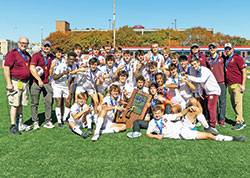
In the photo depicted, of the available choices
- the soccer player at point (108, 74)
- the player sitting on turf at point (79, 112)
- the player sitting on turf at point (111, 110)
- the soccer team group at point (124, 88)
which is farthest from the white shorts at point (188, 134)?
the soccer player at point (108, 74)

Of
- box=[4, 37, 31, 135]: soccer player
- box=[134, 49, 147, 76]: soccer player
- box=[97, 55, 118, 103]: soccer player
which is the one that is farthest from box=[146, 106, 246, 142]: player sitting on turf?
box=[4, 37, 31, 135]: soccer player

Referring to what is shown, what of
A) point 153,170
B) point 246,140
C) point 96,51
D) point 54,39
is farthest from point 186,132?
point 54,39

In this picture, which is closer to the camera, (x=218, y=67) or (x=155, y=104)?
(x=155, y=104)

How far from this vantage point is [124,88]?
5637 millimetres

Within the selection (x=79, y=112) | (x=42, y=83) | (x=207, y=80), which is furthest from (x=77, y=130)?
(x=207, y=80)

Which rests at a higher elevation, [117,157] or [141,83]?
[141,83]

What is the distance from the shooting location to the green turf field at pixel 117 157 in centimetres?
325

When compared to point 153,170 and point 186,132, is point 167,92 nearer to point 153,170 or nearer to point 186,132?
point 186,132

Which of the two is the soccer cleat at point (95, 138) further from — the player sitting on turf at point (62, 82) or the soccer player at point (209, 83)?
the soccer player at point (209, 83)

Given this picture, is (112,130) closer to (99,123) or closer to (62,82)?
(99,123)

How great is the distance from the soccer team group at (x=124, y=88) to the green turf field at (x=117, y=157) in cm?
31

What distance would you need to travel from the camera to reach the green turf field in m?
3.25

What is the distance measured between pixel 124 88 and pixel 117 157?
7.25 feet

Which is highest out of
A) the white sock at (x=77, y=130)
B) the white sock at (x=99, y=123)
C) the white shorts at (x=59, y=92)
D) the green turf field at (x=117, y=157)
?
the white shorts at (x=59, y=92)
